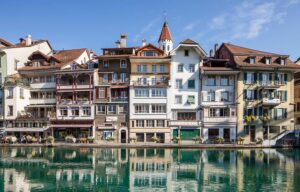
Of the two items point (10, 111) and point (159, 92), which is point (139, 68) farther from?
point (10, 111)

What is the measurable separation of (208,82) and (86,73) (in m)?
20.6

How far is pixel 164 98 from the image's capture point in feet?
162

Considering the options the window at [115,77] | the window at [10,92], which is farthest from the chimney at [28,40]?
the window at [115,77]

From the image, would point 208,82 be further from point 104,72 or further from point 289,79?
point 104,72

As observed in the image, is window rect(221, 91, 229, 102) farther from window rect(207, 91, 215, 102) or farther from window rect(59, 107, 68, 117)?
window rect(59, 107, 68, 117)

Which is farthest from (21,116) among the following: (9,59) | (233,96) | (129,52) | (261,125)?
(261,125)

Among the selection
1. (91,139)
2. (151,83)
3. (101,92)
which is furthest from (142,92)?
(91,139)

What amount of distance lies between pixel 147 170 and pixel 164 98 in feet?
72.6

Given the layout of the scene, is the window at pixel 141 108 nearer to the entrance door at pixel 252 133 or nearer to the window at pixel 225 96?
the window at pixel 225 96

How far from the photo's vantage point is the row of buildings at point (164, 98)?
159ft

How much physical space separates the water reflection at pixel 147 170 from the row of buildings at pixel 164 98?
27.1ft

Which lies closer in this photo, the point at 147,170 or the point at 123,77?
the point at 147,170

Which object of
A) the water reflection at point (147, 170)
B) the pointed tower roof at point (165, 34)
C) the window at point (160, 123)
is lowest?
the water reflection at point (147, 170)

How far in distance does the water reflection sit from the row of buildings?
27.1ft
